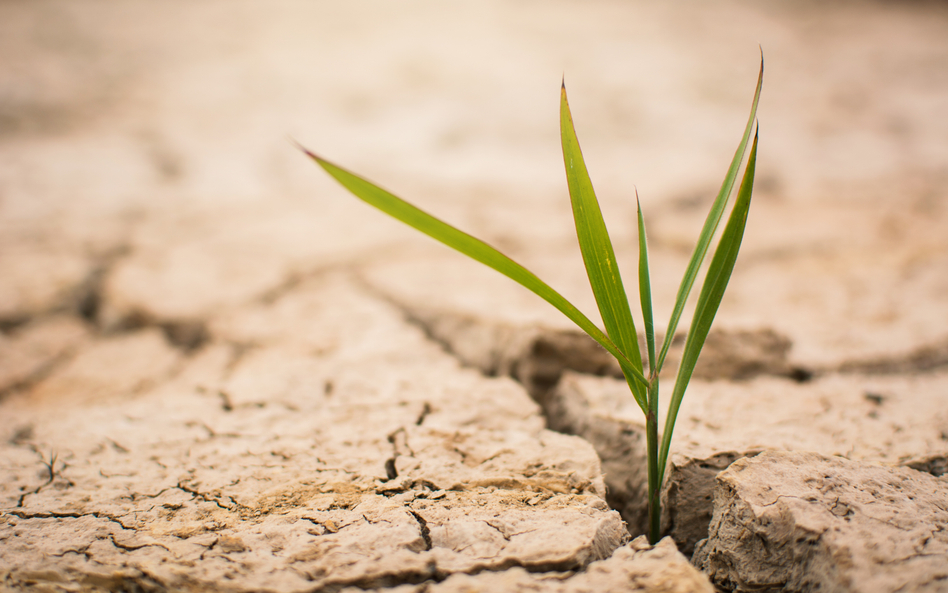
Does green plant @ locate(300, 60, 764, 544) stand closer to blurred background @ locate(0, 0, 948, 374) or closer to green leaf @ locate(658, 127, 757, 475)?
green leaf @ locate(658, 127, 757, 475)

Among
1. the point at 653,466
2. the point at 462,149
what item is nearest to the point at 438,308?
the point at 653,466

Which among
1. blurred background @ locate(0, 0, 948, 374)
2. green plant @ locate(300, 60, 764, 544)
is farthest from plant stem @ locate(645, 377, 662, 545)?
blurred background @ locate(0, 0, 948, 374)

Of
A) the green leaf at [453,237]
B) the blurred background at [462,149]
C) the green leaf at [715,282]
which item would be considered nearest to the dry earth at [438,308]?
the blurred background at [462,149]

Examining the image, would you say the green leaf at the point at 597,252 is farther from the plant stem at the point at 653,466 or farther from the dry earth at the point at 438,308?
the dry earth at the point at 438,308

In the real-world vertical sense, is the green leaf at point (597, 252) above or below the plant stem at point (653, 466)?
above

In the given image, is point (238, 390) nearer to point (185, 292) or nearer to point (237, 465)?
point (237, 465)

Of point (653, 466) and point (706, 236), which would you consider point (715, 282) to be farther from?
point (653, 466)

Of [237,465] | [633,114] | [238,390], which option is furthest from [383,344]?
[633,114]
